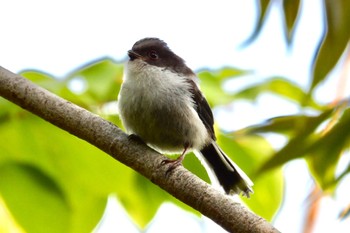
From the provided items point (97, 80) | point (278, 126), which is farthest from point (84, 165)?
point (278, 126)

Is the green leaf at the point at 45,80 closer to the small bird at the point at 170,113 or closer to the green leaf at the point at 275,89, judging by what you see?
the small bird at the point at 170,113

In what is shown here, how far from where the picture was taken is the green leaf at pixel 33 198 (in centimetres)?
200

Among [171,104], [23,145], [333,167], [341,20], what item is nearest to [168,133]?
[171,104]

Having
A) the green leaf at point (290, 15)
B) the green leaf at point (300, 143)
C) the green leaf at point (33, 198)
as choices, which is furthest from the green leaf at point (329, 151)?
the green leaf at point (33, 198)

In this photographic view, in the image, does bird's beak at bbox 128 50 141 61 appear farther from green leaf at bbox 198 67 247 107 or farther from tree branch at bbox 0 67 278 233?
tree branch at bbox 0 67 278 233

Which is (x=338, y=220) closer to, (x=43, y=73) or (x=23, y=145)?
(x=23, y=145)

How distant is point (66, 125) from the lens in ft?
6.70

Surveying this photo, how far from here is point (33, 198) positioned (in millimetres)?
2020

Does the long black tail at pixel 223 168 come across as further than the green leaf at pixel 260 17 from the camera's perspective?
Yes

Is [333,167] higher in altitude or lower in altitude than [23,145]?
higher

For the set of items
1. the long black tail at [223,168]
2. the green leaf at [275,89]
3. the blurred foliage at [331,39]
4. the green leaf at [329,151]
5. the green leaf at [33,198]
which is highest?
the blurred foliage at [331,39]

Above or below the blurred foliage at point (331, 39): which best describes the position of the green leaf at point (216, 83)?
below

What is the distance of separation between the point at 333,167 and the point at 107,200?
115 centimetres

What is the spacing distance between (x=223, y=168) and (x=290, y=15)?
2025mm
